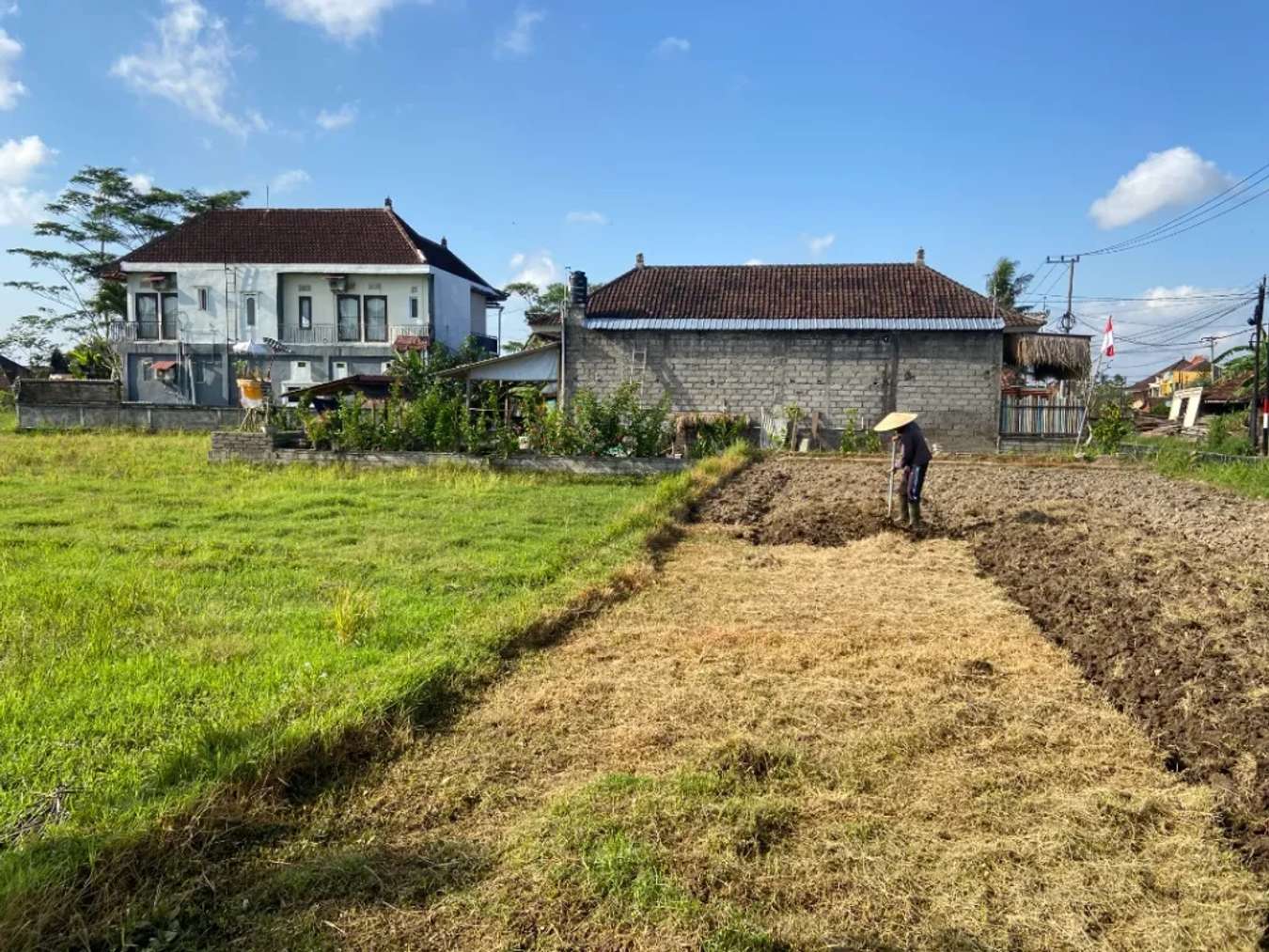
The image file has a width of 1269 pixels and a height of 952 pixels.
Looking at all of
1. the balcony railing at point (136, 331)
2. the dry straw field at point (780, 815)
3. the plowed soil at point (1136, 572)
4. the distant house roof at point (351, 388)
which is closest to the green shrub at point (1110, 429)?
the plowed soil at point (1136, 572)

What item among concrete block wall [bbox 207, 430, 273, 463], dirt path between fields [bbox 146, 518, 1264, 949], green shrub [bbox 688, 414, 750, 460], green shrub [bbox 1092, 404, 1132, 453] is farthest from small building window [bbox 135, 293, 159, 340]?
dirt path between fields [bbox 146, 518, 1264, 949]

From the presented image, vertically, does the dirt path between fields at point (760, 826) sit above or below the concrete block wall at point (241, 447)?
below

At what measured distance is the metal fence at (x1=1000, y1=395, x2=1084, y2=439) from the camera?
19.6 meters

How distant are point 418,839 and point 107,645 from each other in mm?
2674

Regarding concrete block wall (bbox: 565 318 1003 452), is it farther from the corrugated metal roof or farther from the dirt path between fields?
the dirt path between fields

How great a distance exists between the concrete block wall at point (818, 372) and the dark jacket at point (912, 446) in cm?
1118

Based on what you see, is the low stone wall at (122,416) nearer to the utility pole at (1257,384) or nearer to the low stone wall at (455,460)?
the low stone wall at (455,460)

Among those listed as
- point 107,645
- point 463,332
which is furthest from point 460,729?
point 463,332

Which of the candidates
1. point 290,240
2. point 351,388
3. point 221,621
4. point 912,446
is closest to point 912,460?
point 912,446

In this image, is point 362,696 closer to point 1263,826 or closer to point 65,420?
point 1263,826

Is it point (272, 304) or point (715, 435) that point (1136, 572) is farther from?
point (272, 304)

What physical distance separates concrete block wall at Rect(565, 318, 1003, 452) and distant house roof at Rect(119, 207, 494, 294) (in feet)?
40.7

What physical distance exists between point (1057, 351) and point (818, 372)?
19.0 feet

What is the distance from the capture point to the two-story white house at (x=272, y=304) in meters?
30.5
